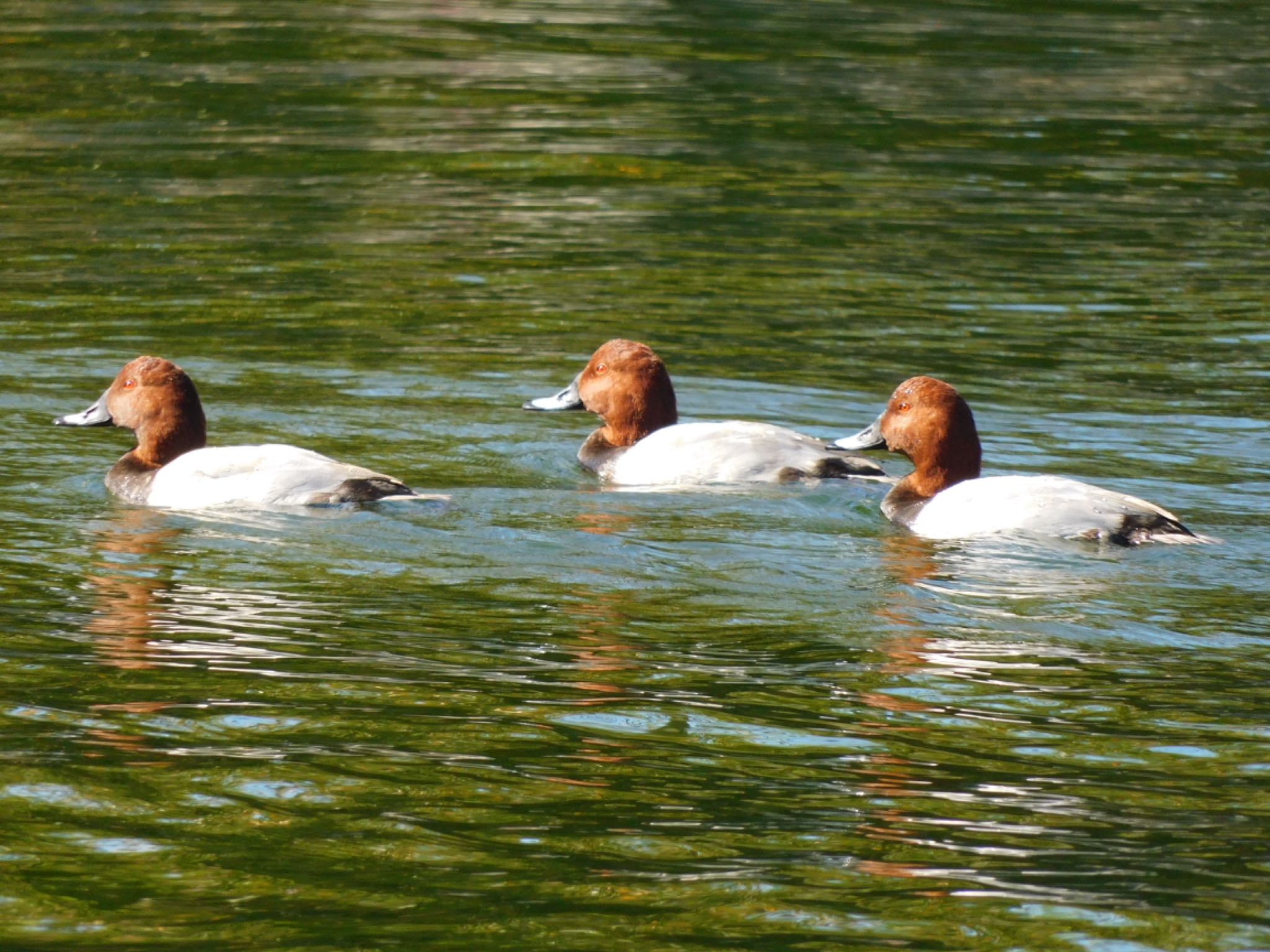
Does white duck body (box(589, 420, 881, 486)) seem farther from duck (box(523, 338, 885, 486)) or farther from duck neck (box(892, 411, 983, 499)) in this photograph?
duck neck (box(892, 411, 983, 499))

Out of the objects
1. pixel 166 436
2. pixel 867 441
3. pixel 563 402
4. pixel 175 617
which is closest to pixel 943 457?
pixel 867 441

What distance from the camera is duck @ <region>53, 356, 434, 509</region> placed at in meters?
10.4

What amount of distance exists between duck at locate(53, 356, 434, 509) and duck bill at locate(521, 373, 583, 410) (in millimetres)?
1680

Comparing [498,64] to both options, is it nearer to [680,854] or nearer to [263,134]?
[263,134]

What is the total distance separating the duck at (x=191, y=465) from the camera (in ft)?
34.0

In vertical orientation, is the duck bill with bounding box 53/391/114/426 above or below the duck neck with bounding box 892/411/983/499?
above

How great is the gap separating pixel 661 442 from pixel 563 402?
1200mm

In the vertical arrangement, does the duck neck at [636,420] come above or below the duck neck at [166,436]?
below

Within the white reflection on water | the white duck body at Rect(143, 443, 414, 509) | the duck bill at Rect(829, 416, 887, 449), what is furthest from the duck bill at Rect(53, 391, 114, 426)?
the duck bill at Rect(829, 416, 887, 449)

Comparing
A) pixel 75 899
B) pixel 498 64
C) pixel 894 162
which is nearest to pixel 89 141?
pixel 498 64

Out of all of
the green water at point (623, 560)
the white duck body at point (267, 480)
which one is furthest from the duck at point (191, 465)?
the green water at point (623, 560)

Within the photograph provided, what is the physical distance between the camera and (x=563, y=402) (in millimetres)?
12531

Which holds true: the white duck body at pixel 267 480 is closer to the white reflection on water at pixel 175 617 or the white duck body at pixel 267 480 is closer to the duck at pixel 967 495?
the white reflection on water at pixel 175 617

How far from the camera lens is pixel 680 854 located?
5.93 m
